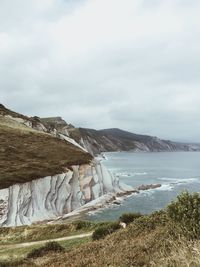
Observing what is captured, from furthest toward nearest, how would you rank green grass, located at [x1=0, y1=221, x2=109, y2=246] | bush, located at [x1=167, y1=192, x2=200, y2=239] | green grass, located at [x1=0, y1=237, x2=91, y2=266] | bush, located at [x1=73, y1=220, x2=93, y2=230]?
bush, located at [x1=73, y1=220, x2=93, y2=230] → green grass, located at [x1=0, y1=221, x2=109, y2=246] → green grass, located at [x1=0, y1=237, x2=91, y2=266] → bush, located at [x1=167, y1=192, x2=200, y2=239]

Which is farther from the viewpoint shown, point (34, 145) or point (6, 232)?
point (34, 145)

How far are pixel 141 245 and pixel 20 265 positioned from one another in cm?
588

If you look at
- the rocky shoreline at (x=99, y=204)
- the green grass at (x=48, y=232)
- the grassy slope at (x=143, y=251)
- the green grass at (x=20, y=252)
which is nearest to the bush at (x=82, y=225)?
the green grass at (x=48, y=232)

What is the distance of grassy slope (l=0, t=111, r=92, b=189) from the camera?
2263 inches

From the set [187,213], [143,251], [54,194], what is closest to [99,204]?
[54,194]

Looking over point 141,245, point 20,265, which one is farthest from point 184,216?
point 20,265

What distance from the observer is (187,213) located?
38.2ft

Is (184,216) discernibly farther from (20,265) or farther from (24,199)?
(24,199)

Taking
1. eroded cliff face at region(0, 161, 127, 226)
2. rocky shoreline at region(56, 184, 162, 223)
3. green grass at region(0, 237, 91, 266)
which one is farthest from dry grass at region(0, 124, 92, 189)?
green grass at region(0, 237, 91, 266)

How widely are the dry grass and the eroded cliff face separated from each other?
142cm

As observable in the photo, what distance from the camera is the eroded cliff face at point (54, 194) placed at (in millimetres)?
50625

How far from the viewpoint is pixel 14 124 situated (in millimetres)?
90938

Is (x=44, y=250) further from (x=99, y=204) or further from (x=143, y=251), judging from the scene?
(x=99, y=204)

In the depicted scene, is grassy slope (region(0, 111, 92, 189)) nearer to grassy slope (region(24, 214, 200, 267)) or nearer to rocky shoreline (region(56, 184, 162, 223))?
rocky shoreline (region(56, 184, 162, 223))
